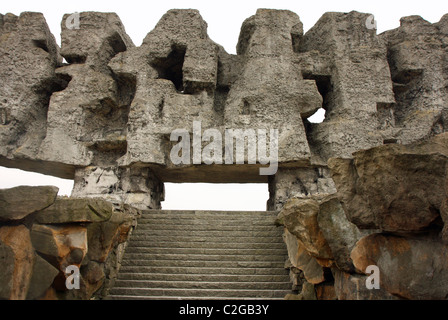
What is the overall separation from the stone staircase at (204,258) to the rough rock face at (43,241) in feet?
4.84

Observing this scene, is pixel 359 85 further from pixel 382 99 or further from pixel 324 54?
pixel 324 54

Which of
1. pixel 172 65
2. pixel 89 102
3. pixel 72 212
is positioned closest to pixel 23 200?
pixel 72 212

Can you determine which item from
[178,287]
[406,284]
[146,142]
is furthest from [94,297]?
[146,142]

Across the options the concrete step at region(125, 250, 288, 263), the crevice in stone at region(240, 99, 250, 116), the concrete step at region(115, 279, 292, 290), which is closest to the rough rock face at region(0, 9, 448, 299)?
the crevice in stone at region(240, 99, 250, 116)

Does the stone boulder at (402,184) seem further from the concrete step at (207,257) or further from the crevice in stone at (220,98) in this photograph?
the crevice in stone at (220,98)

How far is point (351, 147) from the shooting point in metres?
9.02

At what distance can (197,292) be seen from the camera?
479cm

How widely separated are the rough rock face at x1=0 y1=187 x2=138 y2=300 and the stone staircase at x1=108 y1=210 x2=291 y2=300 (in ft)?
4.84

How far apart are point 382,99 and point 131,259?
778 cm

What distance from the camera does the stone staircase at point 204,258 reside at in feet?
16.0

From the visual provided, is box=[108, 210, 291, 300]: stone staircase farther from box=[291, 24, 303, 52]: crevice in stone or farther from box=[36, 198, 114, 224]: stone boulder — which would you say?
box=[291, 24, 303, 52]: crevice in stone

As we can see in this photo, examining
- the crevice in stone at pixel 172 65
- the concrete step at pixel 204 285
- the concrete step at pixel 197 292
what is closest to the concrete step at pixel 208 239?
the concrete step at pixel 204 285

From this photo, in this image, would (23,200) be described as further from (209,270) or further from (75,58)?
(75,58)

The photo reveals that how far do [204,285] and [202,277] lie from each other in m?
0.20
